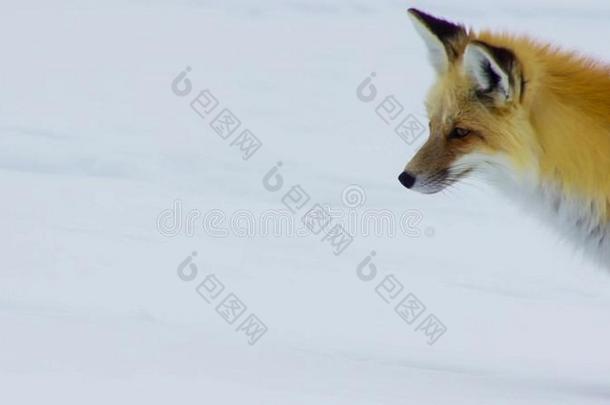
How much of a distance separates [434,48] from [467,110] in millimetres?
415

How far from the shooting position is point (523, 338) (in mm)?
6090

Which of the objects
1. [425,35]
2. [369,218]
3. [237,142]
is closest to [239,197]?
[369,218]

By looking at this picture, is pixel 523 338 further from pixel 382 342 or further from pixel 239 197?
pixel 239 197

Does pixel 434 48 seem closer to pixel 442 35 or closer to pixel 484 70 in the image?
pixel 442 35

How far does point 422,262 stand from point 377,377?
2.33m

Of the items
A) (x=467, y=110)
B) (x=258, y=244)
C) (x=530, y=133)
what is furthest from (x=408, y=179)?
(x=258, y=244)

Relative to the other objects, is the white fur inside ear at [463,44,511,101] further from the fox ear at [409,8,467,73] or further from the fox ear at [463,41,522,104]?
the fox ear at [409,8,467,73]

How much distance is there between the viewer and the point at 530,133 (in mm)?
5652

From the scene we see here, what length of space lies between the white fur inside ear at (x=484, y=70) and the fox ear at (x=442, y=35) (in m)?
0.20

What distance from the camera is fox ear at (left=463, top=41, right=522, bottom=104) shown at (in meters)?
5.53

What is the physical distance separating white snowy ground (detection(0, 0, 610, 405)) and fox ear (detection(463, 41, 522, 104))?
27.1 inches

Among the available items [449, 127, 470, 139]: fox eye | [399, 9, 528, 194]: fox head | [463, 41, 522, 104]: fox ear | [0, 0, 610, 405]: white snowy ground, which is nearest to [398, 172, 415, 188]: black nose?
[399, 9, 528, 194]: fox head

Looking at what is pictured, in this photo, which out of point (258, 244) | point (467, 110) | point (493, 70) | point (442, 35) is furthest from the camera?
point (258, 244)

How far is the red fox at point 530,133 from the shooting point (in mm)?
5590
